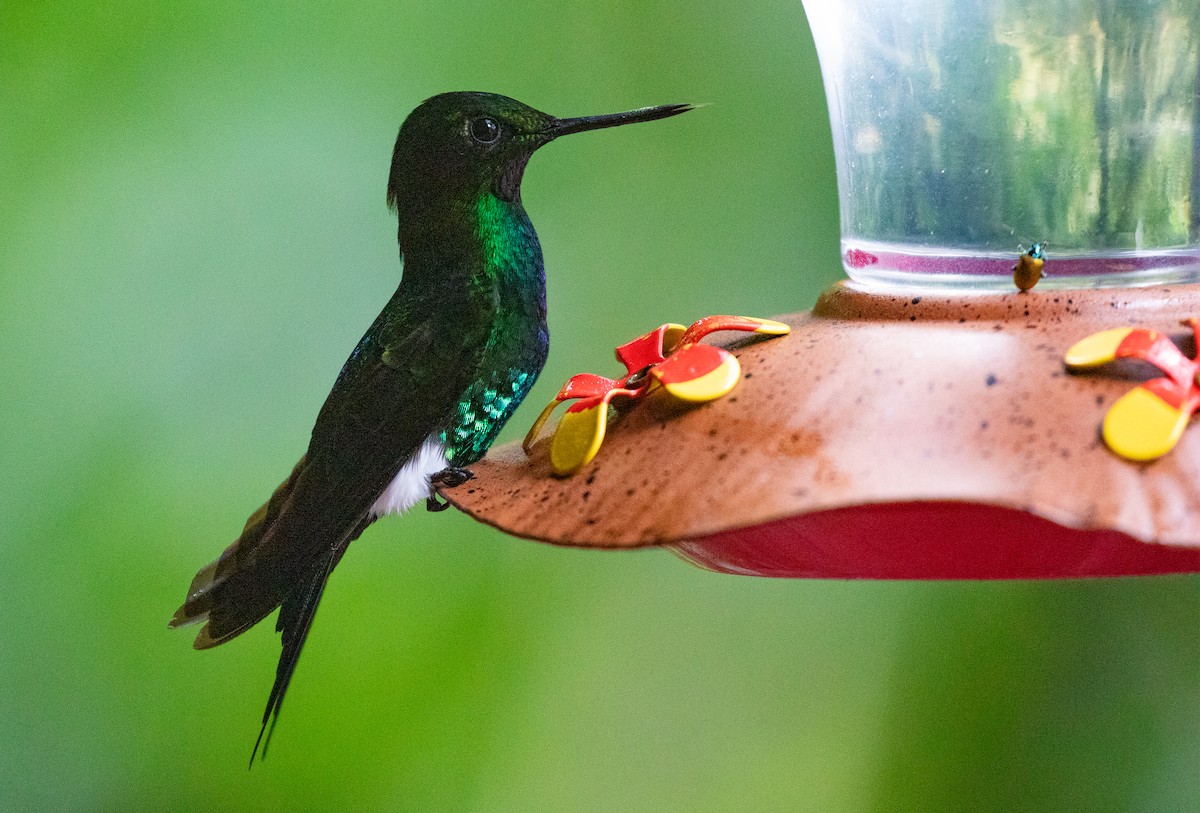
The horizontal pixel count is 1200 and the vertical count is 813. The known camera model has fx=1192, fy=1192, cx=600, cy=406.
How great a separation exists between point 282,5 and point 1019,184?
1.88 meters

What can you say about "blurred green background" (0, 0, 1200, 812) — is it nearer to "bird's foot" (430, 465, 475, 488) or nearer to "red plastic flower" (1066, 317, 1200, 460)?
"bird's foot" (430, 465, 475, 488)

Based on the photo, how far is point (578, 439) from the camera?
2.82ft

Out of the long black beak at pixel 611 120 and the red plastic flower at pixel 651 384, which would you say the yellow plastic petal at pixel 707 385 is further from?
the long black beak at pixel 611 120

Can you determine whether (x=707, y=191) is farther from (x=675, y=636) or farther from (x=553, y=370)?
(x=675, y=636)

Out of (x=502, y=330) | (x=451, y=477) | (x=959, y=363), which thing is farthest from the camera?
(x=502, y=330)

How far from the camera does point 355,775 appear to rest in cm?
231

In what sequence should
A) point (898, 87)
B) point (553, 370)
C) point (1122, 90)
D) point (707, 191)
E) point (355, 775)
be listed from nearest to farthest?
point (1122, 90), point (898, 87), point (355, 775), point (553, 370), point (707, 191)

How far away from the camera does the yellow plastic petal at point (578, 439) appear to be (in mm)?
837

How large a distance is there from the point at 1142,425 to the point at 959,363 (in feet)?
0.44

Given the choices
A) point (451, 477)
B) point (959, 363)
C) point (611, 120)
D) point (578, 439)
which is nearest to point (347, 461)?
point (451, 477)

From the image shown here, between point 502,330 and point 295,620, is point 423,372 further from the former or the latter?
point 295,620

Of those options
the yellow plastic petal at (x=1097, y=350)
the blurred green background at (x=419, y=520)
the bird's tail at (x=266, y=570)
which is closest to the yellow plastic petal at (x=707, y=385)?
the yellow plastic petal at (x=1097, y=350)

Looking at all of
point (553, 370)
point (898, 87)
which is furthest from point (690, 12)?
point (898, 87)

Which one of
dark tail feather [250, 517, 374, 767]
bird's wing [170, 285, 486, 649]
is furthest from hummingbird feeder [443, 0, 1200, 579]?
dark tail feather [250, 517, 374, 767]
